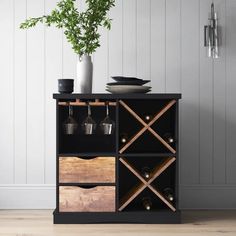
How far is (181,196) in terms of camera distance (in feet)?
11.3

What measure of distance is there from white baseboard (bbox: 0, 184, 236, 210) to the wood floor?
226 millimetres

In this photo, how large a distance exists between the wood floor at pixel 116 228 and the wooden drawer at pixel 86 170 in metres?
0.29

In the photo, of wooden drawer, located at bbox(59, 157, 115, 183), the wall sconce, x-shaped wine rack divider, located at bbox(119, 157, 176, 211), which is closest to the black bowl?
wooden drawer, located at bbox(59, 157, 115, 183)

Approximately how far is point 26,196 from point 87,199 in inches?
27.3

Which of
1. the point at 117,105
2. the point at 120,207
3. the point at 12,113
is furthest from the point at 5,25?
the point at 120,207

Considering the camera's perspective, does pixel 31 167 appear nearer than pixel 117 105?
No

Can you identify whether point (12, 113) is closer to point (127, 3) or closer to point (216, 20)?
point (127, 3)

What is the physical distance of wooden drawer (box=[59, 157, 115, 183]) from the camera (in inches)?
116

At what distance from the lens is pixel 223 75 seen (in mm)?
Answer: 3438

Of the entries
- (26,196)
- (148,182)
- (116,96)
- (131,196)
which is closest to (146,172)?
(148,182)

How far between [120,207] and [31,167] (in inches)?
33.0

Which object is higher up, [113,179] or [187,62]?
[187,62]

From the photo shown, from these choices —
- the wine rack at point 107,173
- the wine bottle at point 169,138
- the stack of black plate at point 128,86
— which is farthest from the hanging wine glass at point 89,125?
the wine bottle at point 169,138

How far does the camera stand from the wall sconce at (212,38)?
3328mm
